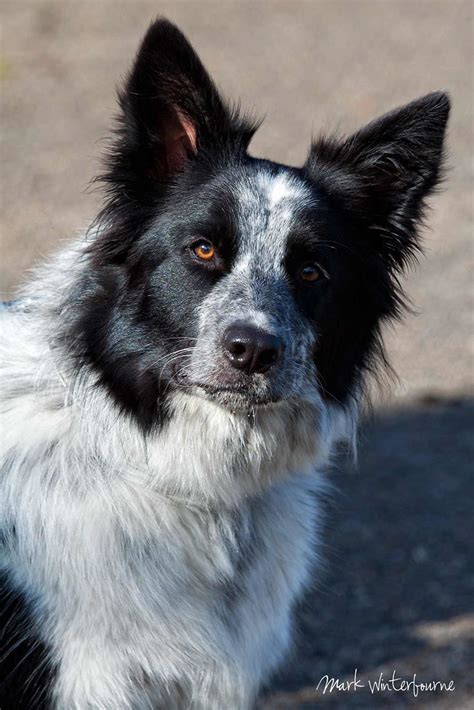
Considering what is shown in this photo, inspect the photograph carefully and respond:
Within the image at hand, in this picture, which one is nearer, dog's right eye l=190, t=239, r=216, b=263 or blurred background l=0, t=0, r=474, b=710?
dog's right eye l=190, t=239, r=216, b=263

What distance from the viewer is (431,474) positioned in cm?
652

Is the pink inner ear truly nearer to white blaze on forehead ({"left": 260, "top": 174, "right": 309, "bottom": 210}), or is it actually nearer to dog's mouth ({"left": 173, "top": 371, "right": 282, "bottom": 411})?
white blaze on forehead ({"left": 260, "top": 174, "right": 309, "bottom": 210})

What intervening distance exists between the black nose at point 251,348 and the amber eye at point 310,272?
1.31ft

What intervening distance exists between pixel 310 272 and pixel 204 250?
41 cm

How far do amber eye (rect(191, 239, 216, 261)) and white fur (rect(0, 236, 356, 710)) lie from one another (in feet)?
1.51

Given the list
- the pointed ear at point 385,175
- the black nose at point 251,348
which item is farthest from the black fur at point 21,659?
the pointed ear at point 385,175

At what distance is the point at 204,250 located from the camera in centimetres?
369

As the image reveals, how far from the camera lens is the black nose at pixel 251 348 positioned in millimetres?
3439

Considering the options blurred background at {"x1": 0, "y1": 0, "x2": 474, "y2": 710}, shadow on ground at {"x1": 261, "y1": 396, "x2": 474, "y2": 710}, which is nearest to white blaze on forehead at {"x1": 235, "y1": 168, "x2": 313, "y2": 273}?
blurred background at {"x1": 0, "y1": 0, "x2": 474, "y2": 710}

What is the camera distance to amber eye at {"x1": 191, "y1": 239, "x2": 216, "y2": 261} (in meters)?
3.68

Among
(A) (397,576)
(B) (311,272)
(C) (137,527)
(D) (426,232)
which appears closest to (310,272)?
(B) (311,272)

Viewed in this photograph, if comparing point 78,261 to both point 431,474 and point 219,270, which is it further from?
point 431,474

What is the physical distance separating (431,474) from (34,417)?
133 inches

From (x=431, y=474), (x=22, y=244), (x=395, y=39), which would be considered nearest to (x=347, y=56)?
(x=395, y=39)
